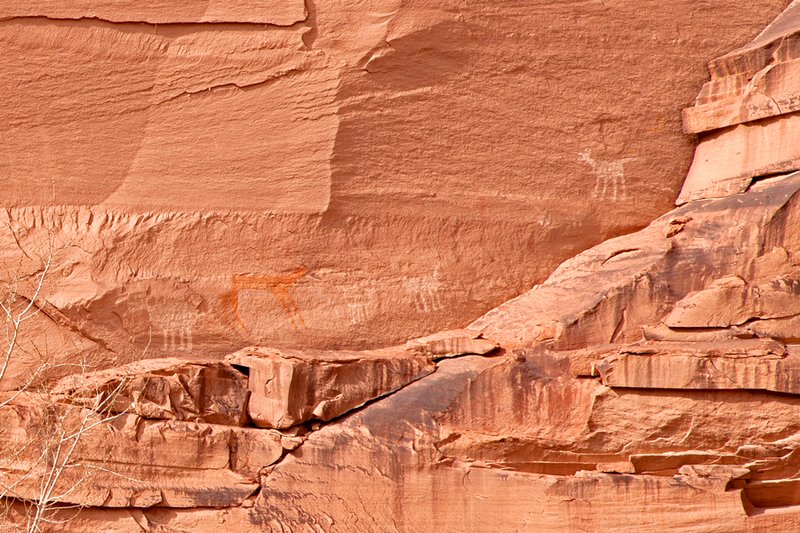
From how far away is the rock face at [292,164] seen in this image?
6.09m

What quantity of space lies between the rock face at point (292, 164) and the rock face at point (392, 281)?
16 mm

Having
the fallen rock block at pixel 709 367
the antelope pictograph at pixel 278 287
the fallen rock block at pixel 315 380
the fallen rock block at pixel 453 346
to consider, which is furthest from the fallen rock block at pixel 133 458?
the fallen rock block at pixel 709 367

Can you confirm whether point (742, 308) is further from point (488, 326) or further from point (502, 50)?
point (502, 50)

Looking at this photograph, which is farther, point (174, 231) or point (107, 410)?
point (174, 231)

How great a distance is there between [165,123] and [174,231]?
653 millimetres

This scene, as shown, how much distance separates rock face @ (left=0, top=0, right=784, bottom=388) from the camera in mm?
6094

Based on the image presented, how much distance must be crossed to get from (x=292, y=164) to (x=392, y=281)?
0.92 meters

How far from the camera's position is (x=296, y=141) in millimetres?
6258

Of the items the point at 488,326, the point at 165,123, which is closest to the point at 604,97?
the point at 488,326

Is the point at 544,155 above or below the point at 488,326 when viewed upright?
above

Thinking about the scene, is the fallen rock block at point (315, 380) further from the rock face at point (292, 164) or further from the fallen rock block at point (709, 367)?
the fallen rock block at point (709, 367)

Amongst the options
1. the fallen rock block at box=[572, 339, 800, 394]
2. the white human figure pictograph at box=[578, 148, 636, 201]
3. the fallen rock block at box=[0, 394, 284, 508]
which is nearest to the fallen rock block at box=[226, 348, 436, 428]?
the fallen rock block at box=[0, 394, 284, 508]

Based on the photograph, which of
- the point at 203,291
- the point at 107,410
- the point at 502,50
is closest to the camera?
the point at 107,410

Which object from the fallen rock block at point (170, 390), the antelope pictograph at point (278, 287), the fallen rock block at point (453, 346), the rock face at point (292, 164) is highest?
the rock face at point (292, 164)
